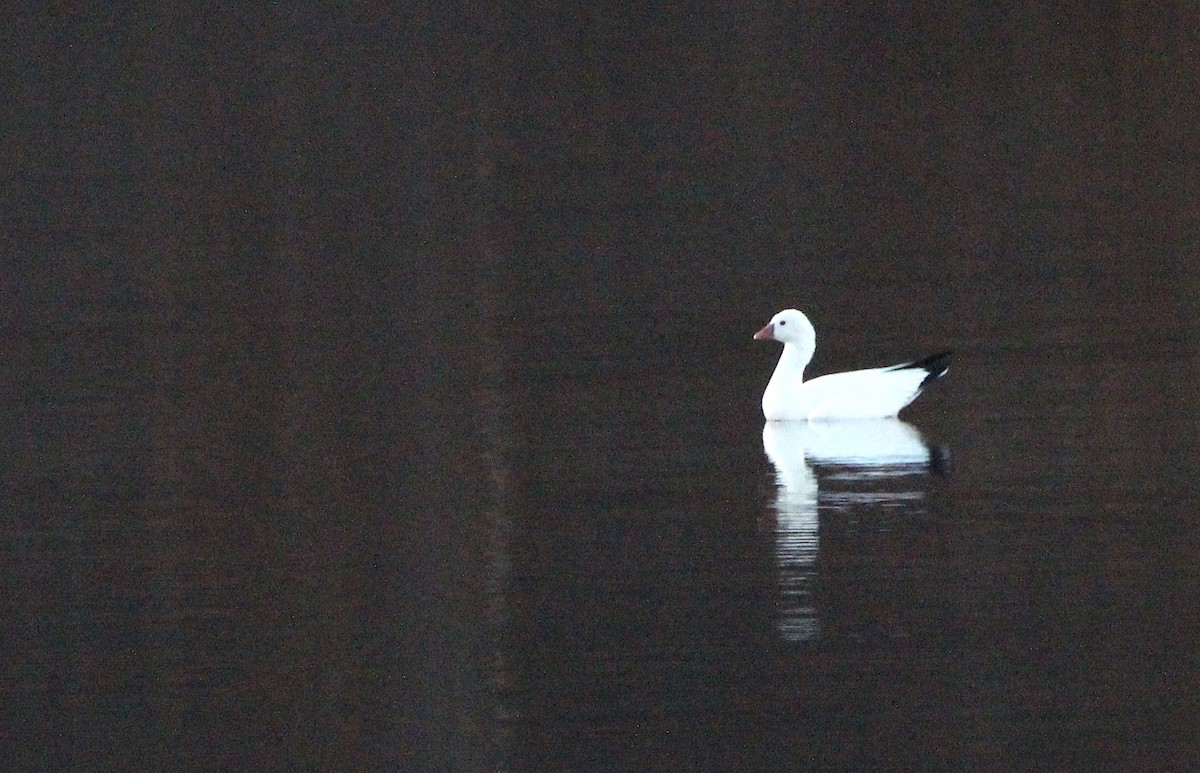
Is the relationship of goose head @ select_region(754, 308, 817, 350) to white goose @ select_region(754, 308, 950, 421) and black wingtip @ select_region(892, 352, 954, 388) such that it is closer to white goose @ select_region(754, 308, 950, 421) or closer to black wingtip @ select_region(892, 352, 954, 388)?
white goose @ select_region(754, 308, 950, 421)

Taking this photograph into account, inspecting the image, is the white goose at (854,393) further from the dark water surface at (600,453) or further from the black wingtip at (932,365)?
the dark water surface at (600,453)

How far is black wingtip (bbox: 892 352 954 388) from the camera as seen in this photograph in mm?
11594

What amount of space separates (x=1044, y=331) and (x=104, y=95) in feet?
59.9

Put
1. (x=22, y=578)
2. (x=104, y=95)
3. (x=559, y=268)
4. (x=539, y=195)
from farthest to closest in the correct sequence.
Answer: (x=104, y=95), (x=539, y=195), (x=559, y=268), (x=22, y=578)

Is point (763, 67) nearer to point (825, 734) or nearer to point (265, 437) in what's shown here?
point (265, 437)

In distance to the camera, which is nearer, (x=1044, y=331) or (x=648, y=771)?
(x=648, y=771)

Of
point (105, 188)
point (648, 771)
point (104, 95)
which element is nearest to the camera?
point (648, 771)

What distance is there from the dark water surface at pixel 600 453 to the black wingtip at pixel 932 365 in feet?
0.64

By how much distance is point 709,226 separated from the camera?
61.5ft

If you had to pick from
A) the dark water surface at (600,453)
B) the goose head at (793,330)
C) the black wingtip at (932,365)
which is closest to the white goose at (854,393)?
the black wingtip at (932,365)

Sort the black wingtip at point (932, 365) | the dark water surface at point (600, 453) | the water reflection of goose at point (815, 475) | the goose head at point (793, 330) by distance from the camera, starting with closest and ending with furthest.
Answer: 1. the dark water surface at point (600, 453)
2. the water reflection of goose at point (815, 475)
3. the black wingtip at point (932, 365)
4. the goose head at point (793, 330)

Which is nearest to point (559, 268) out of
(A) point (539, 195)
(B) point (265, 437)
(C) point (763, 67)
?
(A) point (539, 195)

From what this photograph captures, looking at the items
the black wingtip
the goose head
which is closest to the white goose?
the black wingtip

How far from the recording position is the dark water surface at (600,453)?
7.25 metres
